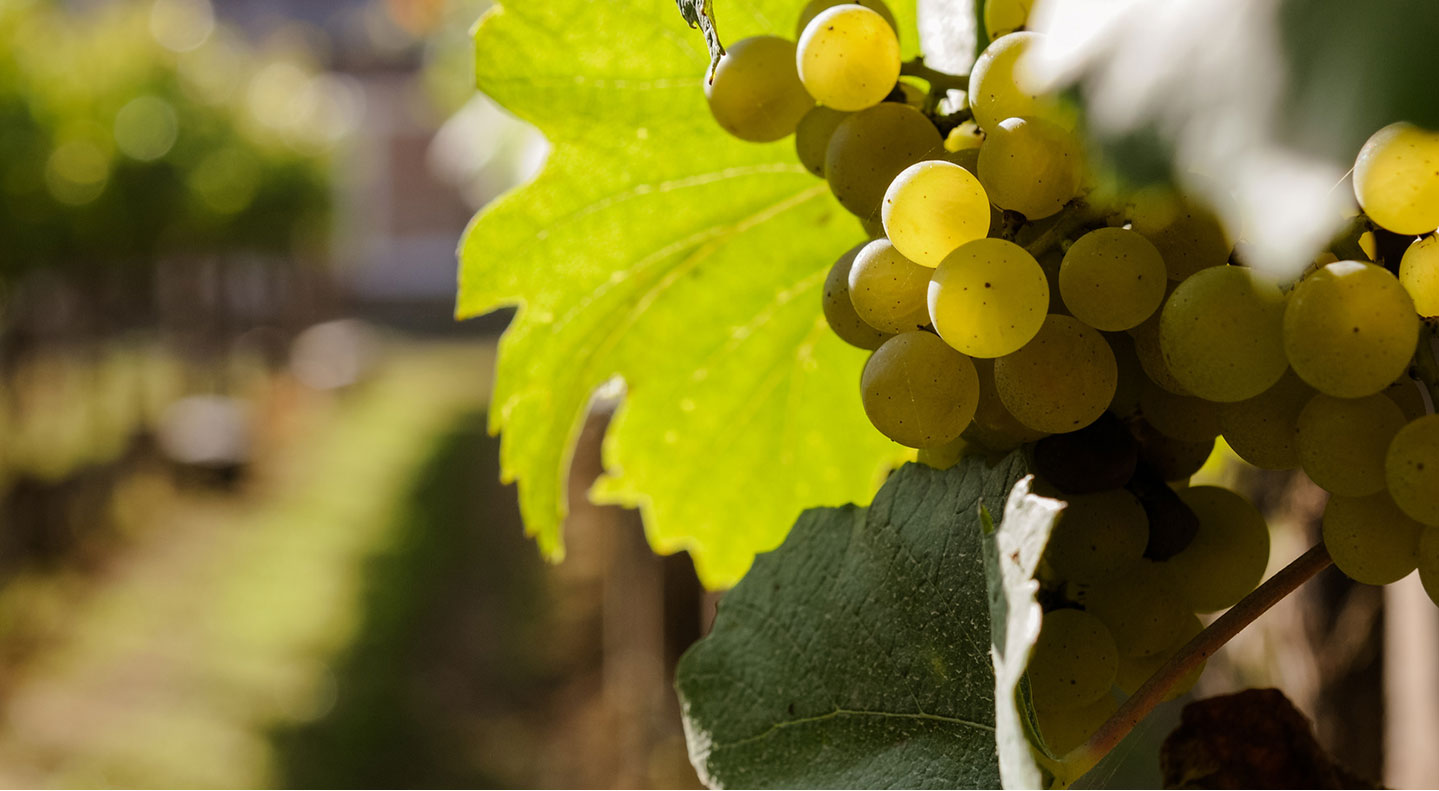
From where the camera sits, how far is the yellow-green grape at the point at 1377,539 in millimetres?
296

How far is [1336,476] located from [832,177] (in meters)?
0.16

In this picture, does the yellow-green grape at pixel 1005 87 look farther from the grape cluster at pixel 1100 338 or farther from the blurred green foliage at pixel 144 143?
the blurred green foliage at pixel 144 143

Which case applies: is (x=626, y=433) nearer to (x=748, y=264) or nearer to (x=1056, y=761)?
(x=748, y=264)

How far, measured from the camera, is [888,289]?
1.07ft

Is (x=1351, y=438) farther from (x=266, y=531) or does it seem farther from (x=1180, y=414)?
(x=266, y=531)

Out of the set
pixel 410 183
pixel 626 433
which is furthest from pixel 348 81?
pixel 626 433

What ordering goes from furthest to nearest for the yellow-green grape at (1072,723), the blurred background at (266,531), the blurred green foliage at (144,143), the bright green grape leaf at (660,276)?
1. the blurred green foliage at (144,143)
2. the blurred background at (266,531)
3. the bright green grape leaf at (660,276)
4. the yellow-green grape at (1072,723)

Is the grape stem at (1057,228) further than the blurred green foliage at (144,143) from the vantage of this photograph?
No

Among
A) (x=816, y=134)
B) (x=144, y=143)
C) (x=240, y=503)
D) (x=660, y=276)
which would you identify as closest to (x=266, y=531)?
(x=240, y=503)

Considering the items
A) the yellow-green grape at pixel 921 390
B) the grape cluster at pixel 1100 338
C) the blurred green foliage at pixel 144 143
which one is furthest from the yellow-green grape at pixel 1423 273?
the blurred green foliage at pixel 144 143

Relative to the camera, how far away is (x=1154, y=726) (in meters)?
0.45

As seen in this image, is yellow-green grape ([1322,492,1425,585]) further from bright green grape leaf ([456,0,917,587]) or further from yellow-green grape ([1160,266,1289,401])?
bright green grape leaf ([456,0,917,587])

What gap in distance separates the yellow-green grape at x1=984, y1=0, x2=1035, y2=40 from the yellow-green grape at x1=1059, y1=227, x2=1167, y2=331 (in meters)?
0.08

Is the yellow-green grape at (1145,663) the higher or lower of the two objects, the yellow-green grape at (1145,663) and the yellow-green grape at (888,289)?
the lower
